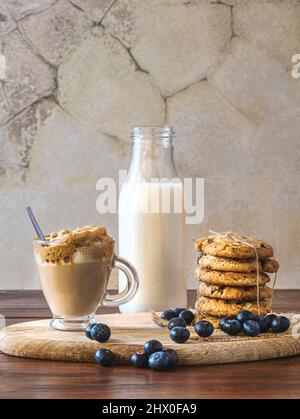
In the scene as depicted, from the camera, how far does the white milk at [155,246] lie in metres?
1.49

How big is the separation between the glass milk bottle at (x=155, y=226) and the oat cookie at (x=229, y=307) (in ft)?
0.81

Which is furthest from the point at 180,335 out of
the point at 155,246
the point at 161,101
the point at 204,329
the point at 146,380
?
the point at 161,101

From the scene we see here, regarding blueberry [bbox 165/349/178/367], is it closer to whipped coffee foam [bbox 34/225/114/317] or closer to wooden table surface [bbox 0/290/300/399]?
wooden table surface [bbox 0/290/300/399]

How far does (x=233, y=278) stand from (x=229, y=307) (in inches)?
1.9

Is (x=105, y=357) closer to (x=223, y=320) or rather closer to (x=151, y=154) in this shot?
(x=223, y=320)

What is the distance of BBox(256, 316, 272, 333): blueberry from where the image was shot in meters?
1.17

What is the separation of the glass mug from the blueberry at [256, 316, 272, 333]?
0.26 m

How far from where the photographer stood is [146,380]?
3.15 ft

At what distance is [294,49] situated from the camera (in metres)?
2.34

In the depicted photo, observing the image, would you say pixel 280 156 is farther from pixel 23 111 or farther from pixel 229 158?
pixel 23 111

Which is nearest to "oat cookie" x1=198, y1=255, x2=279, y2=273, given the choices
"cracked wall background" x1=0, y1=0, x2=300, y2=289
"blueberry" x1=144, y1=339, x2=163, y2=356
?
"blueberry" x1=144, y1=339, x2=163, y2=356

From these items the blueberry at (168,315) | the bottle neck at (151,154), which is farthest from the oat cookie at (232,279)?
the bottle neck at (151,154)
